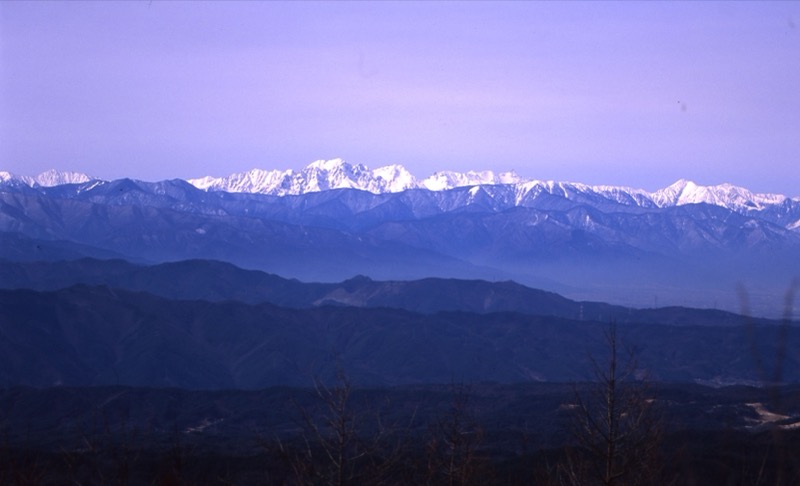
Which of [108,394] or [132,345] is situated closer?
[108,394]

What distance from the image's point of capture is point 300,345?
13562 centimetres

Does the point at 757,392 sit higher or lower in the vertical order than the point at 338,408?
lower

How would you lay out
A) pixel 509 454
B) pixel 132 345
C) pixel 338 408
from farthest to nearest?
pixel 132 345 → pixel 509 454 → pixel 338 408

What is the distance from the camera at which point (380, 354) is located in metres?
138

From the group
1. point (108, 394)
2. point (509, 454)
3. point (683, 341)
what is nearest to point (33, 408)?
point (108, 394)

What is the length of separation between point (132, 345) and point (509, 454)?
8221cm

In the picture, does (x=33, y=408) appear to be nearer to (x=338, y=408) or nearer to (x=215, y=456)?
(x=215, y=456)

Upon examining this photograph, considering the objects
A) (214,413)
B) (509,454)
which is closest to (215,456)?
(509,454)

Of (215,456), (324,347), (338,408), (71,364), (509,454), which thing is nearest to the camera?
(338,408)

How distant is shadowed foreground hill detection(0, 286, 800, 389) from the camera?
12325 cm

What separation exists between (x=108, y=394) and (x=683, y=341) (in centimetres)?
9135

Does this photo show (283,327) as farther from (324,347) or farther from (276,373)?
(276,373)

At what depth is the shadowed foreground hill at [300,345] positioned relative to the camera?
404ft

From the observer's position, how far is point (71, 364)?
399 ft
